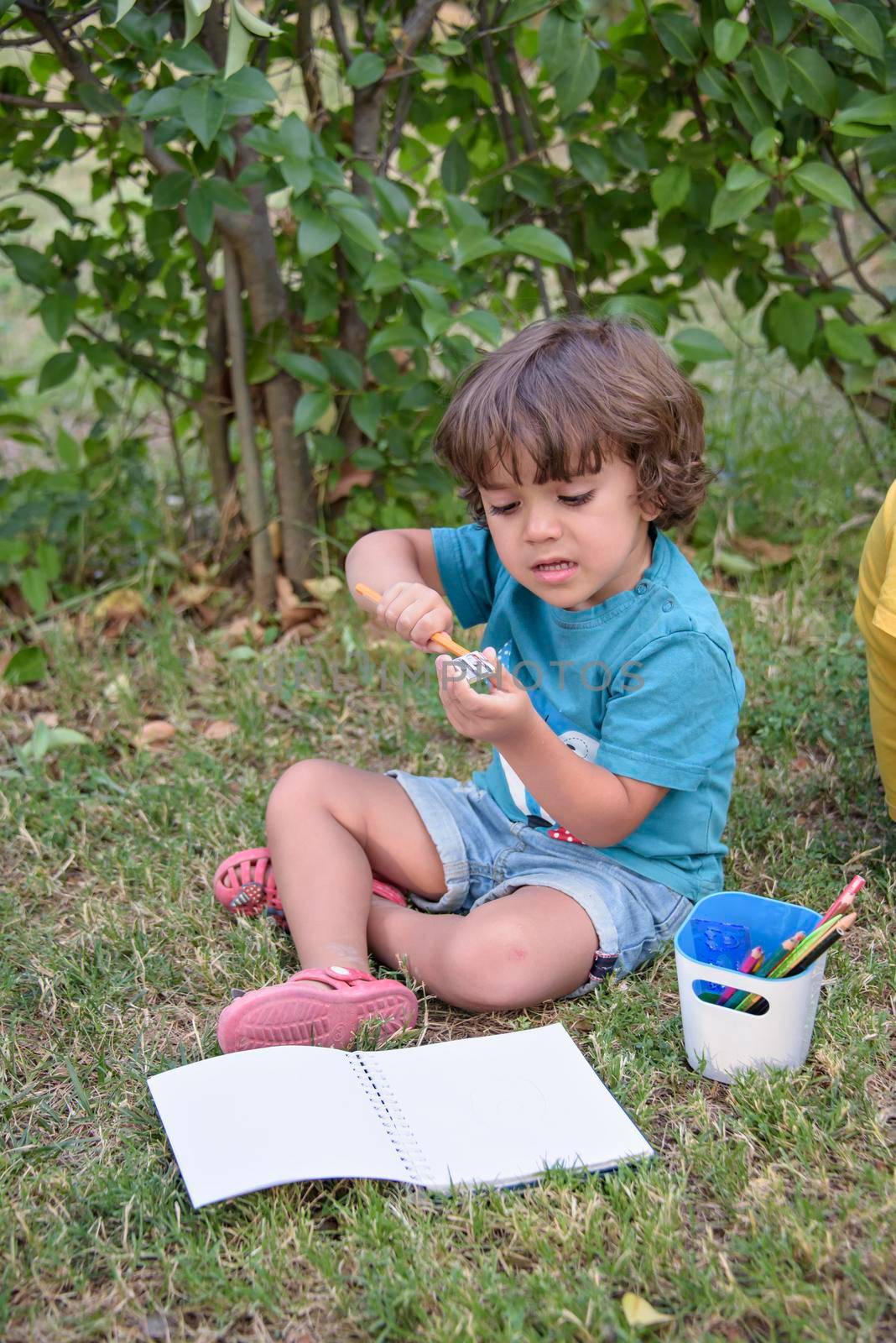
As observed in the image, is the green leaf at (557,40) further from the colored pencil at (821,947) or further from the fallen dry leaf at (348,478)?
the colored pencil at (821,947)

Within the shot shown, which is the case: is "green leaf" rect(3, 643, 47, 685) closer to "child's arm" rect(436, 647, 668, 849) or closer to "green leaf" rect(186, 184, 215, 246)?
"green leaf" rect(186, 184, 215, 246)

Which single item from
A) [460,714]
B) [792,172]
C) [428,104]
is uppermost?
[428,104]

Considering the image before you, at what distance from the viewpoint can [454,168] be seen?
2.62 metres

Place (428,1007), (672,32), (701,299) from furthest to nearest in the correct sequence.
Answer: (701,299)
(672,32)
(428,1007)

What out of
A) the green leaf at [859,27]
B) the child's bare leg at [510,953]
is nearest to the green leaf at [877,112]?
the green leaf at [859,27]

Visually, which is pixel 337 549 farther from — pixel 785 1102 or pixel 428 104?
pixel 785 1102

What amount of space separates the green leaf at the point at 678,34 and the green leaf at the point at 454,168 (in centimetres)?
43

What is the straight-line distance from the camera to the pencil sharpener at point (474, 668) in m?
1.49

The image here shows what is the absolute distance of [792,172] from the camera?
2.38 metres

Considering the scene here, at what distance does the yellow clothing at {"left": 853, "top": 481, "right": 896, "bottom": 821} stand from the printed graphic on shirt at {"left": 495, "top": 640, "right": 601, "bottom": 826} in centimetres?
39

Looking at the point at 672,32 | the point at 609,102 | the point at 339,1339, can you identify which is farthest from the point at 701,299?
the point at 339,1339

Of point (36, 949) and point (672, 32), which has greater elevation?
point (672, 32)

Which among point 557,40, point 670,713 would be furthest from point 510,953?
point 557,40

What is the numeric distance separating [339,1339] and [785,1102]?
1.76 feet
